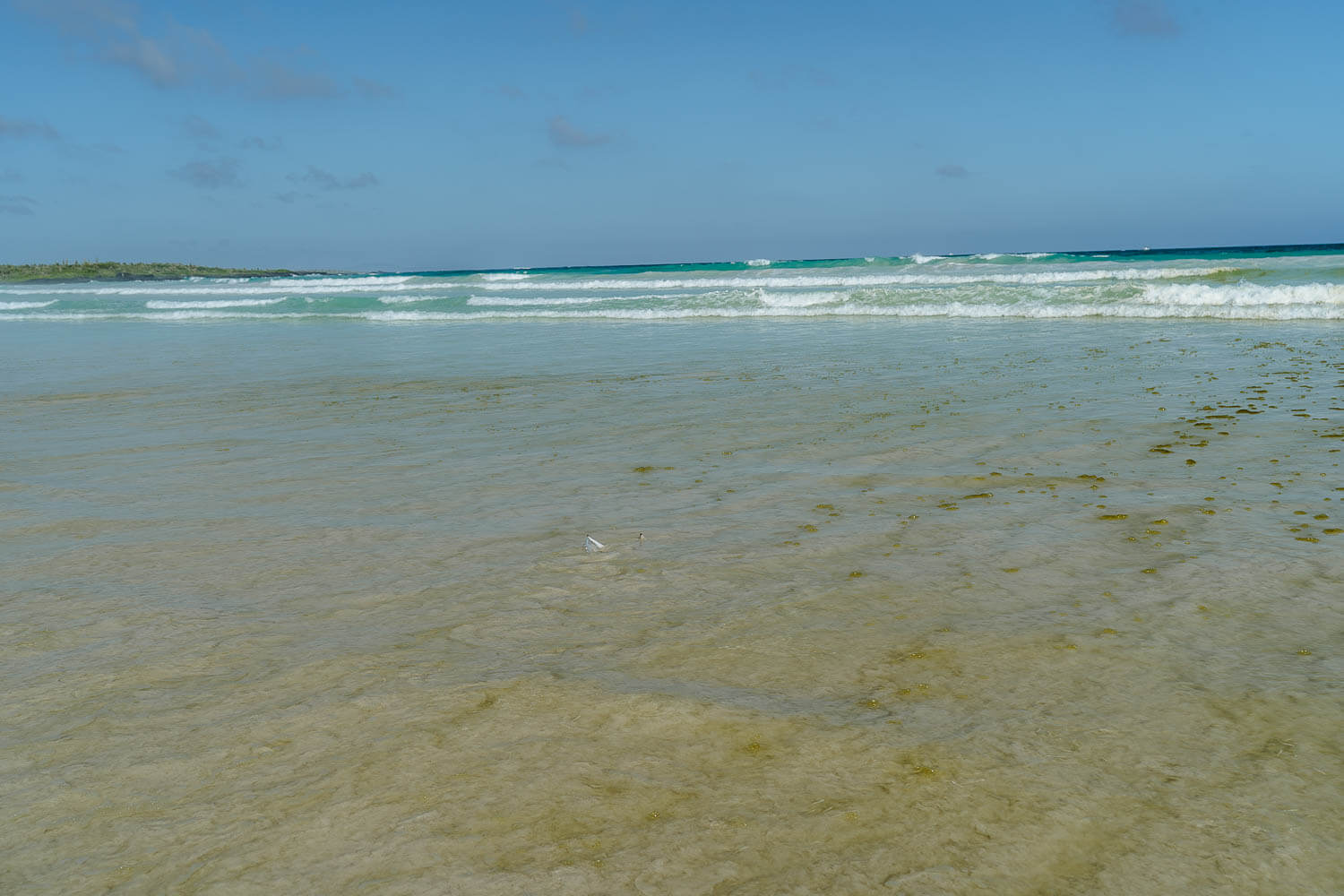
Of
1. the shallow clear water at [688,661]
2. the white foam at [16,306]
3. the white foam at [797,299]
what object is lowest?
the shallow clear water at [688,661]

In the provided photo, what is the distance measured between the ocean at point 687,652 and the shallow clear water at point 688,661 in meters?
0.01

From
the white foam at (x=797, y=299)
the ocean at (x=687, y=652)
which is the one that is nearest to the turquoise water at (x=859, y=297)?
the white foam at (x=797, y=299)

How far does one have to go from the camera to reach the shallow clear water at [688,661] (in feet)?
6.15

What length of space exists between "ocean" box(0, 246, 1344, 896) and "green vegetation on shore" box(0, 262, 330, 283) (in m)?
80.5

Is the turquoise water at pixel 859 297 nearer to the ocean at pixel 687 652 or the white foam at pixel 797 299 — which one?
the white foam at pixel 797 299

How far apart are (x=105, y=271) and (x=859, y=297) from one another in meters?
76.4

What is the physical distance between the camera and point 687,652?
2.81 meters

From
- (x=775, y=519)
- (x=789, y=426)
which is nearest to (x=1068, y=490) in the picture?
(x=775, y=519)

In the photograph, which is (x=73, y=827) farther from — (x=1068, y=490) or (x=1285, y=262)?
(x=1285, y=262)

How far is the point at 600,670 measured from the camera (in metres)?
2.69

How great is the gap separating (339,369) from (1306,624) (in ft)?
36.2

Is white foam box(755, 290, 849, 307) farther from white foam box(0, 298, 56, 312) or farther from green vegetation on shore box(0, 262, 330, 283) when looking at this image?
green vegetation on shore box(0, 262, 330, 283)

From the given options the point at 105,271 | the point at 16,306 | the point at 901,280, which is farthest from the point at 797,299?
the point at 105,271

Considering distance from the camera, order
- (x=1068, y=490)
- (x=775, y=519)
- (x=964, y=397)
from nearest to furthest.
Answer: (x=775, y=519) → (x=1068, y=490) → (x=964, y=397)
